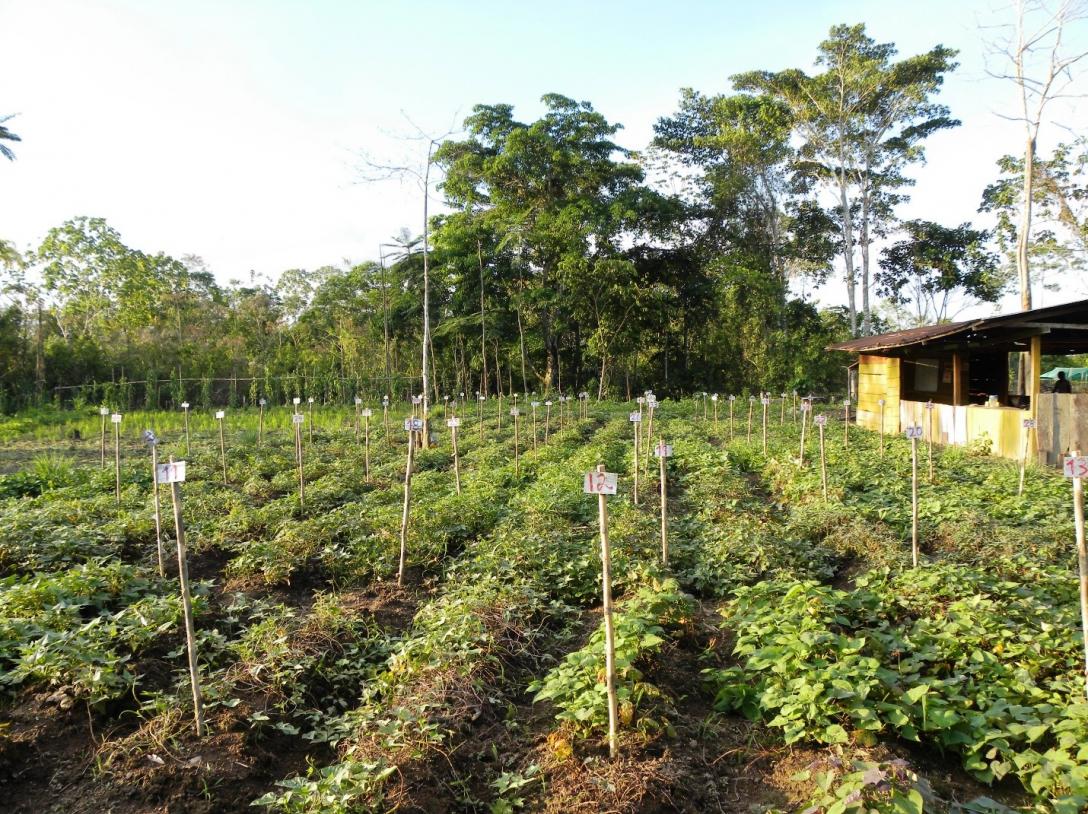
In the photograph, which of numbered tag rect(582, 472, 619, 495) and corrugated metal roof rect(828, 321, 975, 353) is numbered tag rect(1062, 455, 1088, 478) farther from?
corrugated metal roof rect(828, 321, 975, 353)

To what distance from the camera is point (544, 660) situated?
4734mm

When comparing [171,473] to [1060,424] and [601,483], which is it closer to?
[601,483]

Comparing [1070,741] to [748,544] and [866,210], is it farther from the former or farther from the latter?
[866,210]

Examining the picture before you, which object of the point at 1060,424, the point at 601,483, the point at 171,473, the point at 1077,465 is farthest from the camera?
the point at 1060,424

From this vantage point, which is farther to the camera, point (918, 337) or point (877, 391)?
point (877, 391)

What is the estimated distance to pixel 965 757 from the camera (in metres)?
3.46

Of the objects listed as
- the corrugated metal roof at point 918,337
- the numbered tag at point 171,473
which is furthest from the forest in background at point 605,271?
the numbered tag at point 171,473

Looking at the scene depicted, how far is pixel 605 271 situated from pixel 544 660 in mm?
21459

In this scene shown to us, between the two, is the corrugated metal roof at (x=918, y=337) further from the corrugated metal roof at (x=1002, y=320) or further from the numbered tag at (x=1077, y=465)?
the numbered tag at (x=1077, y=465)

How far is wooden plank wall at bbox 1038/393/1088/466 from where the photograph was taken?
1076 cm

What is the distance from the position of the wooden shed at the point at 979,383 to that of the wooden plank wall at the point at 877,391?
26mm

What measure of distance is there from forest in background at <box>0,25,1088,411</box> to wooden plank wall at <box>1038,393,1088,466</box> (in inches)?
618

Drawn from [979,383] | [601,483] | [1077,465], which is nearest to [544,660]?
[601,483]

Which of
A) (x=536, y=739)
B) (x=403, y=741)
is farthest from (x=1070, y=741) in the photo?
(x=403, y=741)
